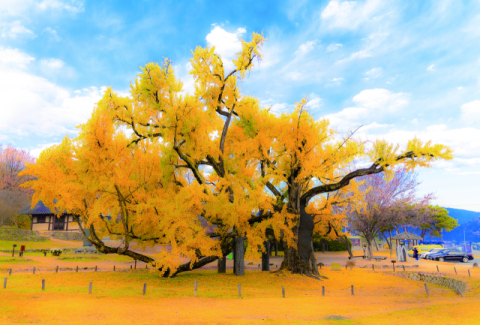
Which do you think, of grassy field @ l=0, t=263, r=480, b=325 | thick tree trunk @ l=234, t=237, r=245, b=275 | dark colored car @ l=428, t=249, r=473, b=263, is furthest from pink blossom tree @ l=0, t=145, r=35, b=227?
dark colored car @ l=428, t=249, r=473, b=263

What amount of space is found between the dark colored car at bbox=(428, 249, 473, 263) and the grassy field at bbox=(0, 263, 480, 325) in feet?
47.1

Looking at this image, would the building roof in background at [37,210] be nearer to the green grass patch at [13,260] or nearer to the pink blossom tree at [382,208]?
the green grass patch at [13,260]

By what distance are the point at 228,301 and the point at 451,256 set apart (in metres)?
27.2

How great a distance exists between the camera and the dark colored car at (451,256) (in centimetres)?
→ 2830

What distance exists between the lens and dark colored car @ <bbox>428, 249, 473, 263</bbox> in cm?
2830

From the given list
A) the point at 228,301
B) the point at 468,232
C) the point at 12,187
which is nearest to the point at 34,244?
the point at 12,187

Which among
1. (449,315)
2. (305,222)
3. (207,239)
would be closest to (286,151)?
(305,222)

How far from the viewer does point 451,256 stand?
28.8 metres

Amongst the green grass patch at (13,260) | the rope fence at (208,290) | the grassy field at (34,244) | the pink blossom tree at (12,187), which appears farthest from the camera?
the pink blossom tree at (12,187)

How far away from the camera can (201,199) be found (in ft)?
51.3

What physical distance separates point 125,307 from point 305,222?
39.6 feet

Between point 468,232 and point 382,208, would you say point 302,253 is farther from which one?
point 468,232

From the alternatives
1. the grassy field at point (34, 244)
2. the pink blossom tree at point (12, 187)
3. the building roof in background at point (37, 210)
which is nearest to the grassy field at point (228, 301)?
the grassy field at point (34, 244)

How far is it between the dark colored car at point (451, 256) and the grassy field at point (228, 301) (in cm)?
1437
